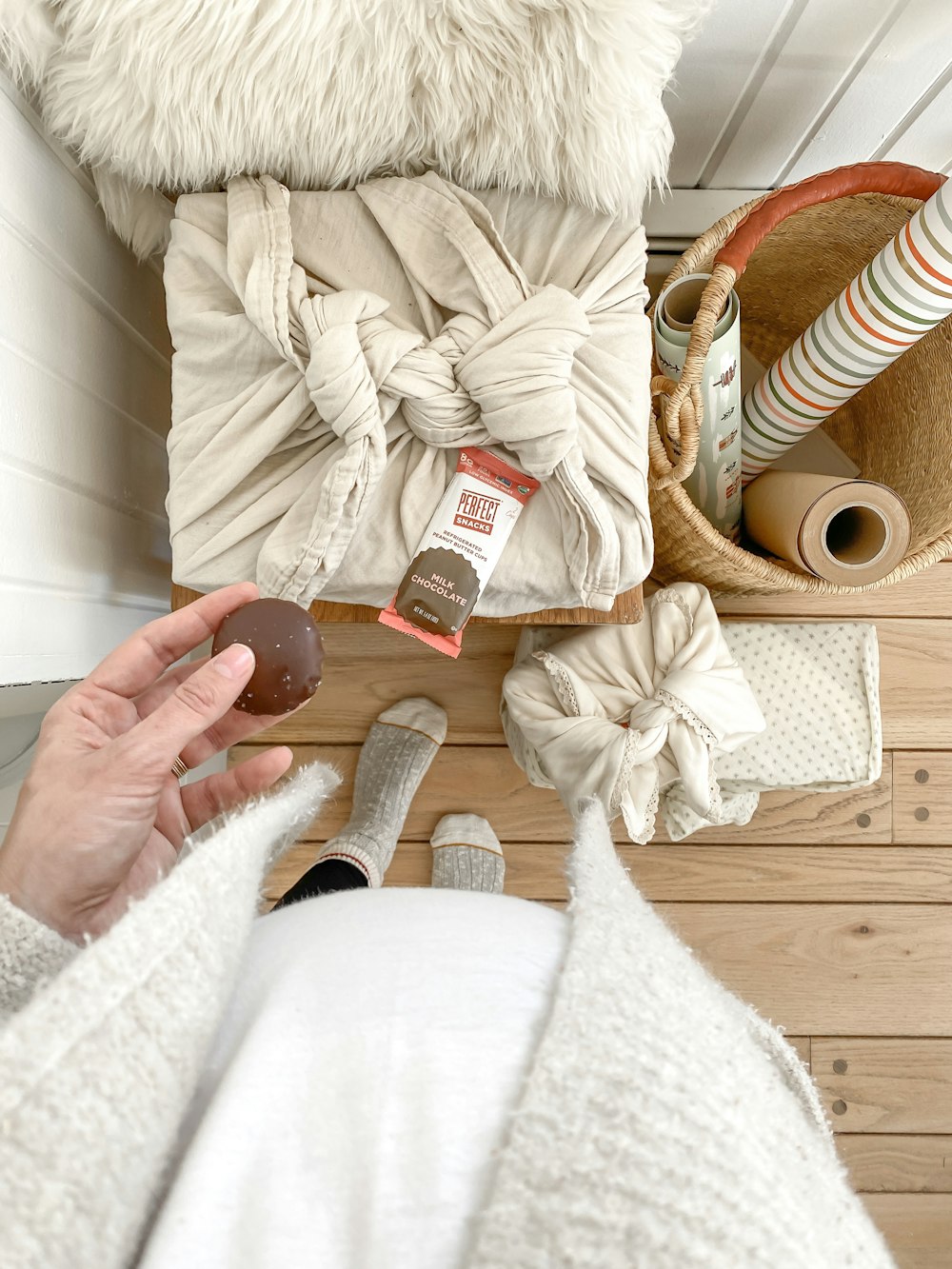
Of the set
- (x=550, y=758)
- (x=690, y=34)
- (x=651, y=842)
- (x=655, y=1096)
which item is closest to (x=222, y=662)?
(x=655, y=1096)

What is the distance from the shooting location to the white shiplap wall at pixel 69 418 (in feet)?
2.30

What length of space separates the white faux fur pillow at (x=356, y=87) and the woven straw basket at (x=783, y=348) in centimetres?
15

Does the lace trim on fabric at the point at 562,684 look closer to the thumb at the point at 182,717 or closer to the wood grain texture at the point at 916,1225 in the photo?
the thumb at the point at 182,717

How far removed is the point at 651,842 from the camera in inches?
47.3

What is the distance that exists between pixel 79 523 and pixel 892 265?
86cm

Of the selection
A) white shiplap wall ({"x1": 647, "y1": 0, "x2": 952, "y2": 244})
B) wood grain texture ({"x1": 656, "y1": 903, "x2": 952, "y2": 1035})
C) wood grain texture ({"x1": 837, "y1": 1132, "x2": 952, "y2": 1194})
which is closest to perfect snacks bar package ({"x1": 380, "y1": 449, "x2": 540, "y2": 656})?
white shiplap wall ({"x1": 647, "y1": 0, "x2": 952, "y2": 244})

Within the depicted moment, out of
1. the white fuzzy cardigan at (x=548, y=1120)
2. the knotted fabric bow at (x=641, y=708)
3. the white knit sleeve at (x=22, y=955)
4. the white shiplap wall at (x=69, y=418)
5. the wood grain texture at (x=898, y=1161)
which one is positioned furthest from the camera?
the wood grain texture at (x=898, y=1161)

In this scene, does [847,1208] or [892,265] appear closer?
[847,1208]

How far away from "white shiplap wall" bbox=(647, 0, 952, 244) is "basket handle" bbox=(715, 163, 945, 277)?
0.11 m

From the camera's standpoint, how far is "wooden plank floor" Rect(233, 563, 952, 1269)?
1.18 meters

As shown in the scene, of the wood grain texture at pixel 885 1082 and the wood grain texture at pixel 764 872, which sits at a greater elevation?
the wood grain texture at pixel 764 872

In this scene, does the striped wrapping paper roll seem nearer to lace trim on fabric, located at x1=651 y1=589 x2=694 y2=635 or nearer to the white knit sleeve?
lace trim on fabric, located at x1=651 y1=589 x2=694 y2=635

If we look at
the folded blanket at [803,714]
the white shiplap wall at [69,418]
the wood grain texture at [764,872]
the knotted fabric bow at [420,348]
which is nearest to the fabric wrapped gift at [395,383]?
the knotted fabric bow at [420,348]

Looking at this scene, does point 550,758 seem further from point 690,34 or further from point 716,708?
point 690,34
